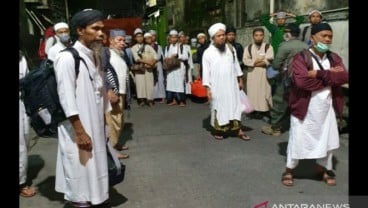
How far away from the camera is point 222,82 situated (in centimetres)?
650

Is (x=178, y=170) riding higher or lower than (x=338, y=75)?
lower

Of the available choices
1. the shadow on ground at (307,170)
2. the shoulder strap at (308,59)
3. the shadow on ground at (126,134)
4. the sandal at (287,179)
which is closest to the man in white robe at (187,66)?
the shadow on ground at (126,134)

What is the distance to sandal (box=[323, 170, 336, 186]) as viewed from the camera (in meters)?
4.54

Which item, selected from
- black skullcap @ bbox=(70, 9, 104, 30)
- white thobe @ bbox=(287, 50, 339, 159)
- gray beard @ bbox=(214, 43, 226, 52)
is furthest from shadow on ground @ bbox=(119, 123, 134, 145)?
black skullcap @ bbox=(70, 9, 104, 30)

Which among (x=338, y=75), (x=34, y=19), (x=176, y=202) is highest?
(x=34, y=19)

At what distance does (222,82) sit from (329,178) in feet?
8.06

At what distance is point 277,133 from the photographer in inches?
269

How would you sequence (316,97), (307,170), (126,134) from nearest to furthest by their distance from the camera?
(316,97)
(307,170)
(126,134)

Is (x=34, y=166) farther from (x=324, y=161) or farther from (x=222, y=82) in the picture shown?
(x=324, y=161)

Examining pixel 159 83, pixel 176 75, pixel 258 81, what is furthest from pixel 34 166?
pixel 159 83

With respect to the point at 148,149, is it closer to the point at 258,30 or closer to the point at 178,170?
the point at 178,170

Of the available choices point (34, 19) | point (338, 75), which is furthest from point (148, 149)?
point (34, 19)

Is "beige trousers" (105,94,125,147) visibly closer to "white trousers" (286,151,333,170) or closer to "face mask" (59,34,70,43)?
"face mask" (59,34,70,43)

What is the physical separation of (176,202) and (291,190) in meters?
1.26
